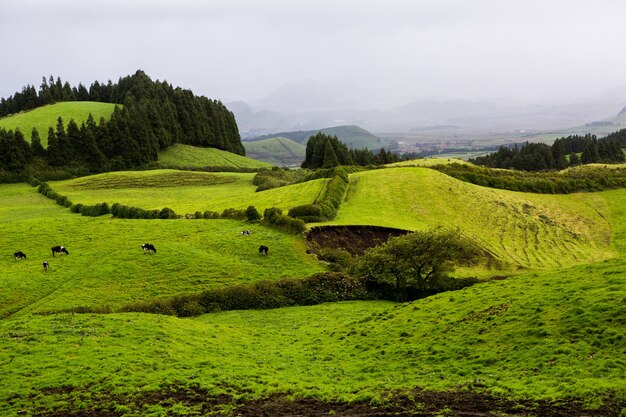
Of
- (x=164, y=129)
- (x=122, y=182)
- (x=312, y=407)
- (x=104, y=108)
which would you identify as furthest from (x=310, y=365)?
(x=104, y=108)

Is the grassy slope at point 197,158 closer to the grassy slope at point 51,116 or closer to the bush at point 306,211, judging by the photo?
the grassy slope at point 51,116

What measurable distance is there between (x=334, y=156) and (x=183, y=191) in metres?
45.6

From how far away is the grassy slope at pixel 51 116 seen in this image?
438ft

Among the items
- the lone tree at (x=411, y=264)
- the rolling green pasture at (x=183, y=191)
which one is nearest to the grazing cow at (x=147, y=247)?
the lone tree at (x=411, y=264)

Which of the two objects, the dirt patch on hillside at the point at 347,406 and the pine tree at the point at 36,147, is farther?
the pine tree at the point at 36,147

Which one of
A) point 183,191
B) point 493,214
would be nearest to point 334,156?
point 183,191

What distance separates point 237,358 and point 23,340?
12.1 meters

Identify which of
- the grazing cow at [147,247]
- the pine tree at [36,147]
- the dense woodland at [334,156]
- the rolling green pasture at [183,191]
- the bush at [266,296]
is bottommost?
the bush at [266,296]

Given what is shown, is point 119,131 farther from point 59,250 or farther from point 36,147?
point 59,250

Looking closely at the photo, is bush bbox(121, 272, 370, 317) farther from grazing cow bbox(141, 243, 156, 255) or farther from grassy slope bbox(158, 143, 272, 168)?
grassy slope bbox(158, 143, 272, 168)

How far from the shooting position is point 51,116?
14438 centimetres

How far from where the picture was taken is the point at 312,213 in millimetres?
62531

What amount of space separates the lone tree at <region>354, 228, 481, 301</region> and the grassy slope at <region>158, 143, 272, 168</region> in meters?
96.5

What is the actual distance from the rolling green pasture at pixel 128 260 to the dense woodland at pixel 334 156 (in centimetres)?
7203
